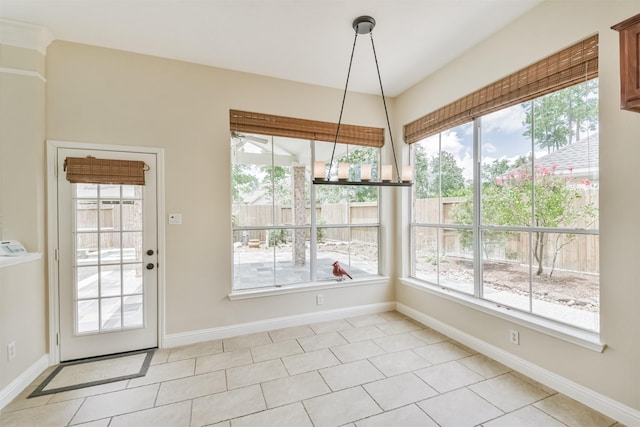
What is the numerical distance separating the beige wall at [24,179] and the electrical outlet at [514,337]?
4.14 metres

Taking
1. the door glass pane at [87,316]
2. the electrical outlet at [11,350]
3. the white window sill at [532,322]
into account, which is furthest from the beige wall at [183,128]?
the white window sill at [532,322]

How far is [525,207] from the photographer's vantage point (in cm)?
251

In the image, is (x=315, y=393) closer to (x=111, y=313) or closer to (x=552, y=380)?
(x=552, y=380)

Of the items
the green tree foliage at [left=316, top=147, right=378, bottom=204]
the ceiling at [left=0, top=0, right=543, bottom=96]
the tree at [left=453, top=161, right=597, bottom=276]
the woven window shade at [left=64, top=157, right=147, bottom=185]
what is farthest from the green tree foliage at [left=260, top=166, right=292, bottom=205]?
the tree at [left=453, top=161, right=597, bottom=276]

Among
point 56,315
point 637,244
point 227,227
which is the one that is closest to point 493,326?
point 637,244

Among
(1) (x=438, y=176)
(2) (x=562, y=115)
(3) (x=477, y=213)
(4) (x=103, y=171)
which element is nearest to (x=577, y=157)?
(2) (x=562, y=115)

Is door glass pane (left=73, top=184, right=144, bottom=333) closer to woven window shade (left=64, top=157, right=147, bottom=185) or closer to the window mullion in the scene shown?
woven window shade (left=64, top=157, right=147, bottom=185)

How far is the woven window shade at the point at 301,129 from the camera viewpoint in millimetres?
3299

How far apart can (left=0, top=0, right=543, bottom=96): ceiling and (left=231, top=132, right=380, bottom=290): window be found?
0.93m

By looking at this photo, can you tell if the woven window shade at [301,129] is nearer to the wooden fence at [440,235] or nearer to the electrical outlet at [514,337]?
the wooden fence at [440,235]

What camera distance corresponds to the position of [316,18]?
241cm

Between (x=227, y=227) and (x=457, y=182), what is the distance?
2.66 m

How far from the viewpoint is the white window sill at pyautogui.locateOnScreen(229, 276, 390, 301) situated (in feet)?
10.8

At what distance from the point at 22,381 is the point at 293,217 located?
2789 mm
